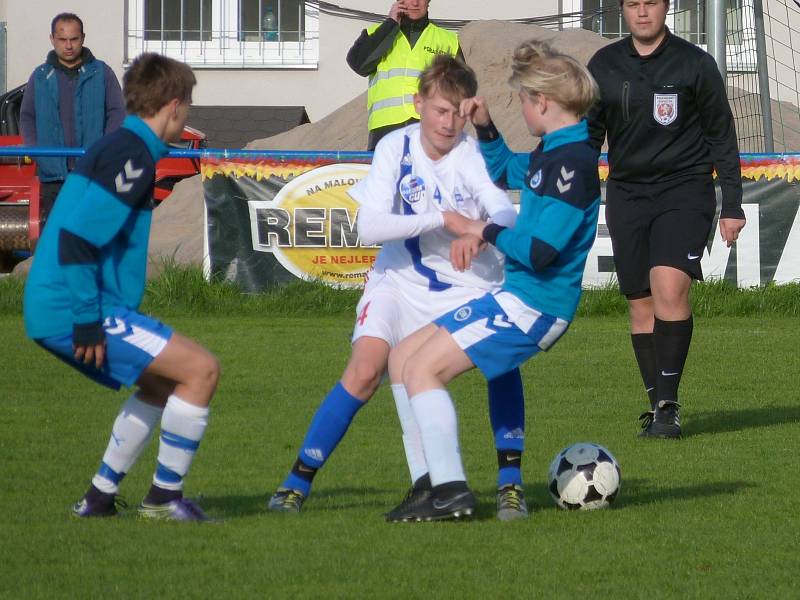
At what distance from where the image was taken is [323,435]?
17.9 ft

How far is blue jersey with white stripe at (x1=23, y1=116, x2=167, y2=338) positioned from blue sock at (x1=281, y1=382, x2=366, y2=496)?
84 cm

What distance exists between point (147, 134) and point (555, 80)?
142 cm

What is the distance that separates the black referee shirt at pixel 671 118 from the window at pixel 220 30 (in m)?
17.9

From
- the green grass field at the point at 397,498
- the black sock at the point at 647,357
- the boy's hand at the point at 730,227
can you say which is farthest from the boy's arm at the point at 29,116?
the boy's hand at the point at 730,227

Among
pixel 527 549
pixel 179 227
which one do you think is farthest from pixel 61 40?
pixel 527 549

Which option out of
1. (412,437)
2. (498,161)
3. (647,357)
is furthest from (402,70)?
(412,437)

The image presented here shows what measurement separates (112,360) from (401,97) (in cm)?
638

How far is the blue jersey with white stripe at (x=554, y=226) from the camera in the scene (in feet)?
16.7

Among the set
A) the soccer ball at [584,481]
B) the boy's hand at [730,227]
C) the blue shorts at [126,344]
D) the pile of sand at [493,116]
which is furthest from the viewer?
the pile of sand at [493,116]

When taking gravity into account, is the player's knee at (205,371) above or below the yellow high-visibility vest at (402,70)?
below

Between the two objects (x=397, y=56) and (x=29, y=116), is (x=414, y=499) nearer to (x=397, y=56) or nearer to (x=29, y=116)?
(x=397, y=56)

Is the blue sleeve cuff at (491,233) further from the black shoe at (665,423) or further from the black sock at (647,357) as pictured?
the black sock at (647,357)

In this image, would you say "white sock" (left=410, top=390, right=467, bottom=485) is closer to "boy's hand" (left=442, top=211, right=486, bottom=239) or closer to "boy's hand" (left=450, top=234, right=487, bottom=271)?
"boy's hand" (left=450, top=234, right=487, bottom=271)

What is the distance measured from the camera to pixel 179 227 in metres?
15.2
